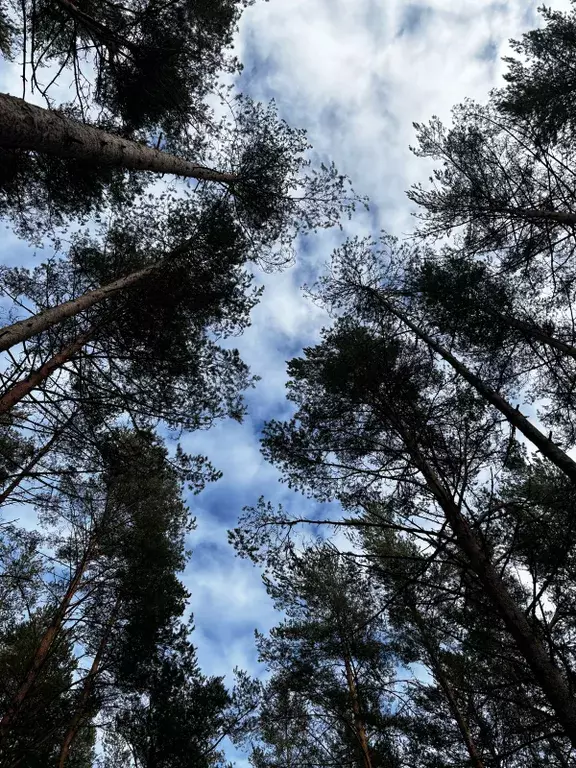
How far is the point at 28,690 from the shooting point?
6.74m

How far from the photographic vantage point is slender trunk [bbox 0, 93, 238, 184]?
358 centimetres

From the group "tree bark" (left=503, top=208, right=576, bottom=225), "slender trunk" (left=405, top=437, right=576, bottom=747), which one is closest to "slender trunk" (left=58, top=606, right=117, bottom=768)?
"slender trunk" (left=405, top=437, right=576, bottom=747)

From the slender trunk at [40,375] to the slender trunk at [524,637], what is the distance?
5.37 m

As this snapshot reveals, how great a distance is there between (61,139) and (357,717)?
1128 cm

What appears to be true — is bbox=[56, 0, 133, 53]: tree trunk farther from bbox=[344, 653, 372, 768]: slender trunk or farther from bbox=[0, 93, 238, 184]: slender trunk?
bbox=[344, 653, 372, 768]: slender trunk

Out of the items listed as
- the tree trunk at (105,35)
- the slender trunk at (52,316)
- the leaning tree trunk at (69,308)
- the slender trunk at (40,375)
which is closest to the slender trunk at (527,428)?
the leaning tree trunk at (69,308)

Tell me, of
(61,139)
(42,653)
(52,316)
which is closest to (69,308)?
(52,316)

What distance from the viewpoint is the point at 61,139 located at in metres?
4.11

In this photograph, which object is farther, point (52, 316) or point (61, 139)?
point (52, 316)

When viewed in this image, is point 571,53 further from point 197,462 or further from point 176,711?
point 176,711

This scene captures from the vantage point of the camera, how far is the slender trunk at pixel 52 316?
492 centimetres

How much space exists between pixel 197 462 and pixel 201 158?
6.18 metres

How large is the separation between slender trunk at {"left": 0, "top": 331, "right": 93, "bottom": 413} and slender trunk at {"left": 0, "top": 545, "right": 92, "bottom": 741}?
327 centimetres

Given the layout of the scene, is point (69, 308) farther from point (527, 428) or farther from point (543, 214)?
point (543, 214)
